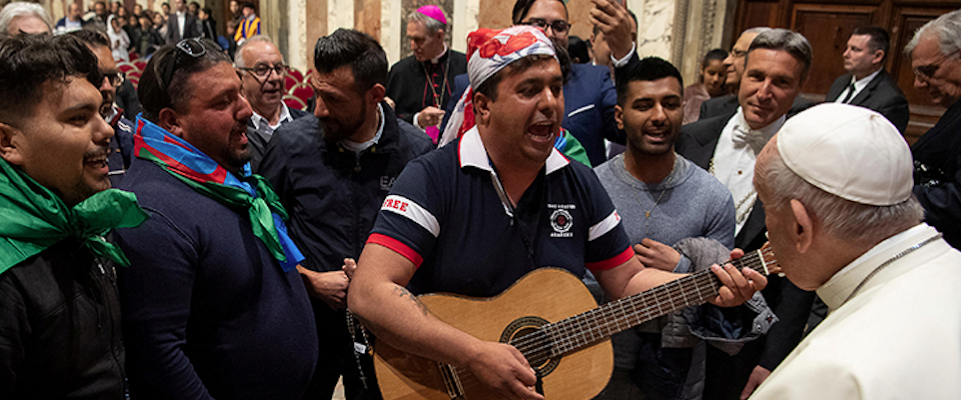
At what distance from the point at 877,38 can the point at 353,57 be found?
460cm

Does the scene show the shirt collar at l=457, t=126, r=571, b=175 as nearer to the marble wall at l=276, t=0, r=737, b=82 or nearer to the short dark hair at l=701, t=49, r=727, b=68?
the short dark hair at l=701, t=49, r=727, b=68

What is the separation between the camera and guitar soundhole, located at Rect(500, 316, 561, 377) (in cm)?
192

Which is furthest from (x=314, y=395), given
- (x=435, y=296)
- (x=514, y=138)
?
(x=514, y=138)

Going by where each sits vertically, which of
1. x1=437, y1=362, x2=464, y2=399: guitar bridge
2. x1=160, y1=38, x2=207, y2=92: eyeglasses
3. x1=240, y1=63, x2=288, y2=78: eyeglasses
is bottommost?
x1=437, y1=362, x2=464, y2=399: guitar bridge

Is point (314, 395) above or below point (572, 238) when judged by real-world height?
below

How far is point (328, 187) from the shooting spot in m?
2.45

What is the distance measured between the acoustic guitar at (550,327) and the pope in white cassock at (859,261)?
0.59m

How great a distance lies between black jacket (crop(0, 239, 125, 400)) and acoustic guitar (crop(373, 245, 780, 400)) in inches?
29.2

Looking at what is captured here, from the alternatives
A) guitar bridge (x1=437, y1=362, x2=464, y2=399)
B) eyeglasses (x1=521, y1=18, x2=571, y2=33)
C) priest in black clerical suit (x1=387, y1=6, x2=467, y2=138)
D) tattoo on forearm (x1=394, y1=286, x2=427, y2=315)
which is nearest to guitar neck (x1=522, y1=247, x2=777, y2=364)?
guitar bridge (x1=437, y1=362, x2=464, y2=399)

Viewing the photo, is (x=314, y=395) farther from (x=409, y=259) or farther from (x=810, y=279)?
(x=810, y=279)

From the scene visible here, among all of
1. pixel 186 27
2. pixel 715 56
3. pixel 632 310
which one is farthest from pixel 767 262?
pixel 186 27

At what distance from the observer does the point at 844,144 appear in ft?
4.02

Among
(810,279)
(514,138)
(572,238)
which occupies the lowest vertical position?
(572,238)

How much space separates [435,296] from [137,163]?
37.5 inches
